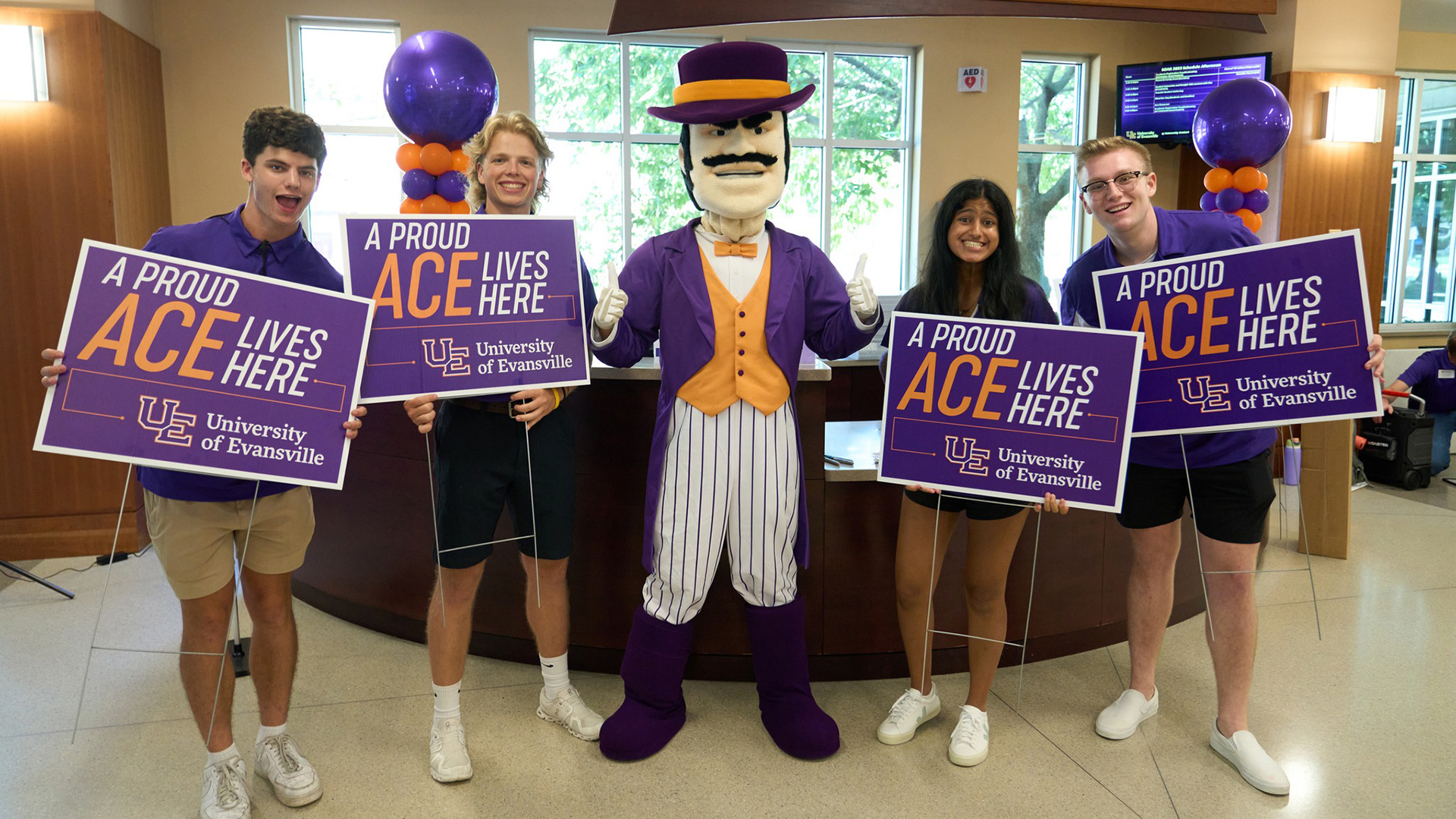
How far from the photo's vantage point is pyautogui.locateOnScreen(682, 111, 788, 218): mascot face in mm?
2154

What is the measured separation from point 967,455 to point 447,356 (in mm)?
1240

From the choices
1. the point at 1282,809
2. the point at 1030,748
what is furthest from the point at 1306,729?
the point at 1030,748

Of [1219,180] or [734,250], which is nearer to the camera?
[734,250]

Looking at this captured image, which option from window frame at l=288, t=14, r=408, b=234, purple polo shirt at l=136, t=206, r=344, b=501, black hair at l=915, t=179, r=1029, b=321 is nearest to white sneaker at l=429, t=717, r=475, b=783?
purple polo shirt at l=136, t=206, r=344, b=501

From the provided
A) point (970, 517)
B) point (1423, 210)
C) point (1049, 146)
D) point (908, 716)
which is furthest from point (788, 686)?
point (1423, 210)

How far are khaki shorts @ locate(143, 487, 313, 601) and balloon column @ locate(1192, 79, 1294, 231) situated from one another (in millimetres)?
3339

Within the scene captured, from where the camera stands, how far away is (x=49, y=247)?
4066 millimetres

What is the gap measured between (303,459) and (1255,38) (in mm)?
6737

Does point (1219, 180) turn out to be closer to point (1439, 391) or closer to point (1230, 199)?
point (1230, 199)

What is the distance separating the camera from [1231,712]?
7.43ft

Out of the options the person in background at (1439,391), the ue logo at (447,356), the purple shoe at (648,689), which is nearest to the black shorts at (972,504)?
the purple shoe at (648,689)

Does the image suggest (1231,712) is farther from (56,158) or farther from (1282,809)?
(56,158)

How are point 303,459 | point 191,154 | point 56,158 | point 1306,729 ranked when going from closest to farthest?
point 303,459
point 1306,729
point 56,158
point 191,154

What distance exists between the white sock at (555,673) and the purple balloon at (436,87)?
68.8 inches
